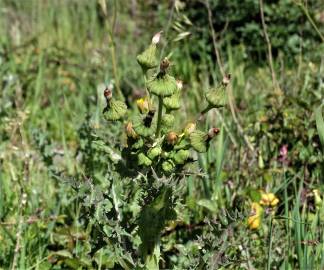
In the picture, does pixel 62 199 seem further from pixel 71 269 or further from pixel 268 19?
pixel 268 19

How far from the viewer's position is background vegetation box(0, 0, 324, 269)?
6.00 feet

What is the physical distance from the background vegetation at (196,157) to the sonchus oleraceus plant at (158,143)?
57mm

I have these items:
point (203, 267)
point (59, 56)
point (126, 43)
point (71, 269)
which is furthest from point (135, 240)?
point (126, 43)

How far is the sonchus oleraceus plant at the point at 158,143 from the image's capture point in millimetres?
1585

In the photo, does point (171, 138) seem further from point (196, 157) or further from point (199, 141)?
point (196, 157)

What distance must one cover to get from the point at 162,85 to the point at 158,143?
6.4 inches

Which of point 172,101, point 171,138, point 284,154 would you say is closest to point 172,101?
point 172,101

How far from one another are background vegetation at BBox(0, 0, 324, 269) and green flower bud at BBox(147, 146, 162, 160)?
0.11 meters

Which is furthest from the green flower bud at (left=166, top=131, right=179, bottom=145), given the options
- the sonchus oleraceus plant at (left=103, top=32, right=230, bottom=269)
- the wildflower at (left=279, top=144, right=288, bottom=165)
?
the wildflower at (left=279, top=144, right=288, bottom=165)

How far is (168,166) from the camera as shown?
1617 mm

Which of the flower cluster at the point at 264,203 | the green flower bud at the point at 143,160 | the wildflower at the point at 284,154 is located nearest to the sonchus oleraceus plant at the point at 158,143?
the green flower bud at the point at 143,160

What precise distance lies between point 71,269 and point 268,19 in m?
2.56

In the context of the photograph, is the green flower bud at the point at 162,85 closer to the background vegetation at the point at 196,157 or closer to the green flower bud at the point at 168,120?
the green flower bud at the point at 168,120

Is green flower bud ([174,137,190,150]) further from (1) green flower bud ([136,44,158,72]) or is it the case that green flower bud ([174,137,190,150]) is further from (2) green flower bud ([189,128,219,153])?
(1) green flower bud ([136,44,158,72])
